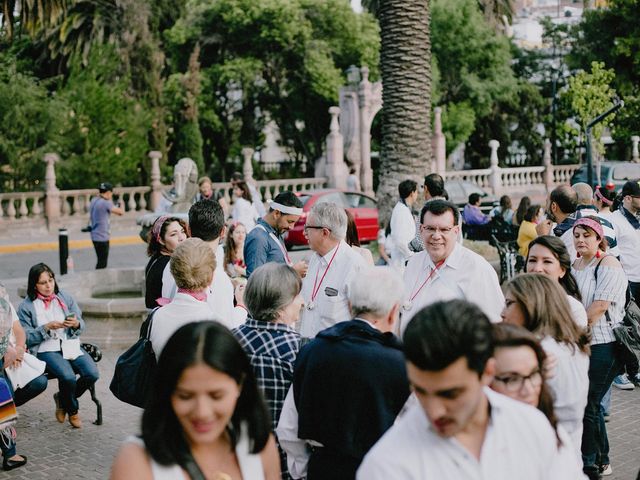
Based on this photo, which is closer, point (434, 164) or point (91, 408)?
point (91, 408)

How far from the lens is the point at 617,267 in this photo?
19.7 feet

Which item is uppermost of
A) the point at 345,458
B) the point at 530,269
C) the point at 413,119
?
the point at 413,119

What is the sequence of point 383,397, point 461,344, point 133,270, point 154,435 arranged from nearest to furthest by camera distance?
point 461,344, point 154,435, point 383,397, point 133,270

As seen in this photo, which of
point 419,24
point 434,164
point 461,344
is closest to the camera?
point 461,344

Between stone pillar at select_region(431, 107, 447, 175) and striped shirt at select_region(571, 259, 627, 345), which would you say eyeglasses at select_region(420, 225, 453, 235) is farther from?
stone pillar at select_region(431, 107, 447, 175)

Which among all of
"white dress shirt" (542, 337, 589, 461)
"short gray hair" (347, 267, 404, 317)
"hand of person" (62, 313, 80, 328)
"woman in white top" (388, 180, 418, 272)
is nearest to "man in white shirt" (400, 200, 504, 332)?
"white dress shirt" (542, 337, 589, 461)

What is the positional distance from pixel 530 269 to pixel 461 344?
3054 mm

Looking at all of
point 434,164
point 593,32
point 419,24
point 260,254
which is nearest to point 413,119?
point 419,24

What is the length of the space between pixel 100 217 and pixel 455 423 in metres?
13.8

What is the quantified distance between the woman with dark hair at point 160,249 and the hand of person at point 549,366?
338 cm

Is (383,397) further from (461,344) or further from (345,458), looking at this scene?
(461,344)

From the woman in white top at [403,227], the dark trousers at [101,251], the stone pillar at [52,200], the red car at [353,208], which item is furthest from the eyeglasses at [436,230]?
the stone pillar at [52,200]

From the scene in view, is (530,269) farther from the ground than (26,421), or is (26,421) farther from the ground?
(530,269)

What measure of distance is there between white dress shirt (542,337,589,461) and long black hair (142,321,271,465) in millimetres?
1668
